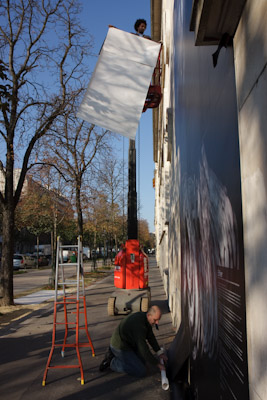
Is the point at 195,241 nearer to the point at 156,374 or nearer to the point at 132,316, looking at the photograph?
the point at 132,316

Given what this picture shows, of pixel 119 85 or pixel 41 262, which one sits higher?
pixel 119 85

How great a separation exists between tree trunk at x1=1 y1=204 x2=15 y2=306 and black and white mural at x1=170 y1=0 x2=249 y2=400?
8.16m

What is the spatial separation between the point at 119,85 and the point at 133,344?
458 centimetres

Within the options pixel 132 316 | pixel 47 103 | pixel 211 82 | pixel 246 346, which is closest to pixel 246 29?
pixel 211 82

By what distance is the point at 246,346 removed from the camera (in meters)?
1.89

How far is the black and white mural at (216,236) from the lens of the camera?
206cm

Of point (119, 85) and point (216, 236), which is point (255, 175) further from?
point (119, 85)

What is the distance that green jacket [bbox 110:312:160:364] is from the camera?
4.61 m

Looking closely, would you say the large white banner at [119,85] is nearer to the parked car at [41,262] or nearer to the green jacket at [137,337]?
the green jacket at [137,337]

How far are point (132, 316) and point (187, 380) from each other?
105 centimetres

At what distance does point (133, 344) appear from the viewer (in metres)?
5.09

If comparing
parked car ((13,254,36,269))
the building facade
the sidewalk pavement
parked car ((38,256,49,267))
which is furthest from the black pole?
parked car ((38,256,49,267))

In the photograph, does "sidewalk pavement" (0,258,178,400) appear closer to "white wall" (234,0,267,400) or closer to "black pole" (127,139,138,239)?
"black pole" (127,139,138,239)

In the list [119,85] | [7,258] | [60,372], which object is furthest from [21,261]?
[60,372]
